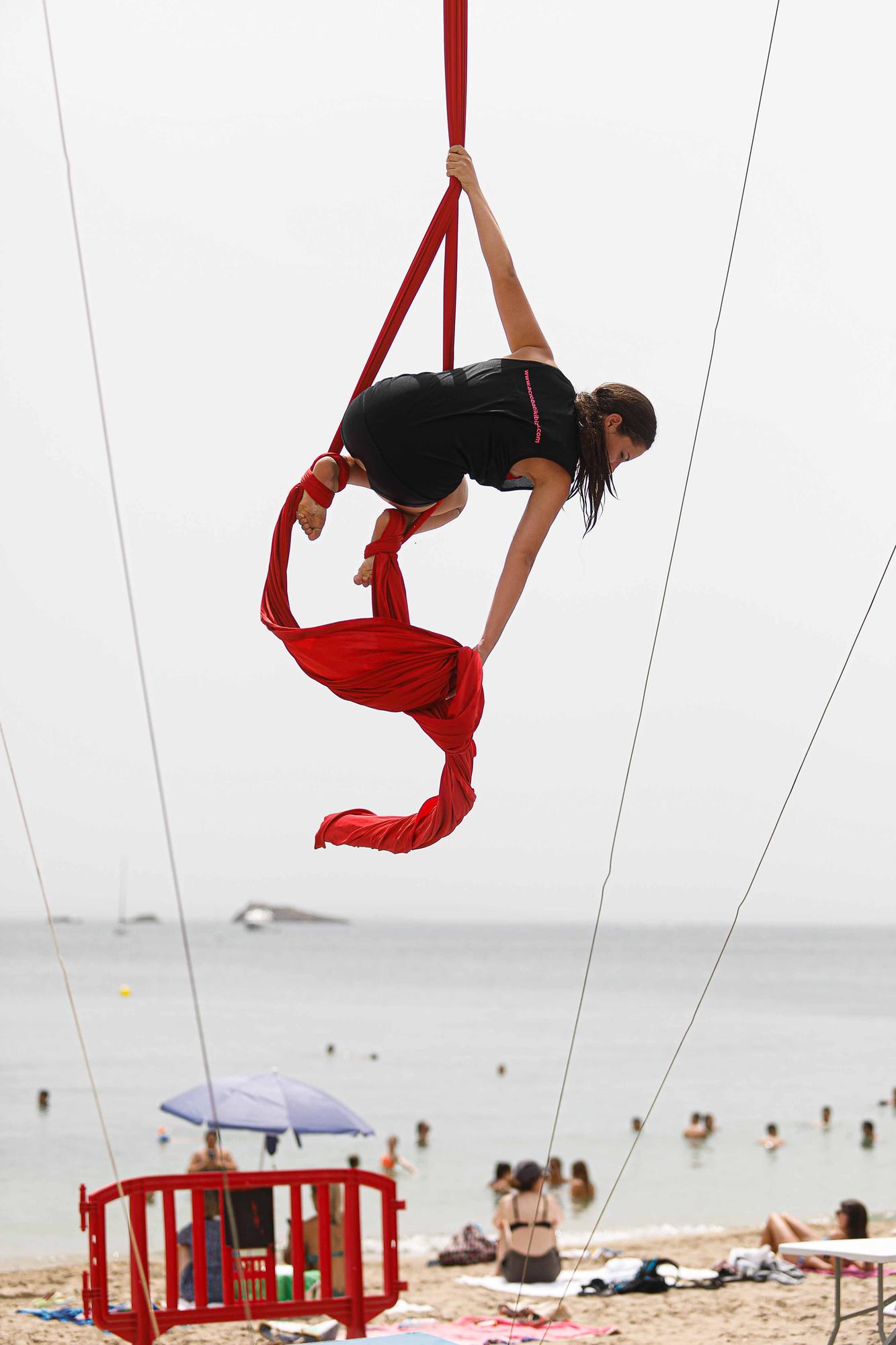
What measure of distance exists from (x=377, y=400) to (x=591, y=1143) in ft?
68.2

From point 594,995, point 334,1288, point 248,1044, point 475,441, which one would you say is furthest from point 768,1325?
point 594,995

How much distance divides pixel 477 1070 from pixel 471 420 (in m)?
30.5

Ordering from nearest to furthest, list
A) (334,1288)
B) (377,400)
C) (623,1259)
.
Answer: (377,400), (334,1288), (623,1259)

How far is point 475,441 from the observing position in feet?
10.3

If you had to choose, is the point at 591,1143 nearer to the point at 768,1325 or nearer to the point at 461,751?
the point at 768,1325

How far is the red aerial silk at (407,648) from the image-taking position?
10.4 ft

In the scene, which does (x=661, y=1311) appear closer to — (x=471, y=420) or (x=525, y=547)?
(x=525, y=547)

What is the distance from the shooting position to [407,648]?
3.15 meters

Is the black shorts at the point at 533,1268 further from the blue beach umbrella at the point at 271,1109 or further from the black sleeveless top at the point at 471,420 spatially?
the black sleeveless top at the point at 471,420

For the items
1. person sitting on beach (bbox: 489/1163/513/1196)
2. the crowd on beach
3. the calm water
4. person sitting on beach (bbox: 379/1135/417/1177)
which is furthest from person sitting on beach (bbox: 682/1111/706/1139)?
the crowd on beach

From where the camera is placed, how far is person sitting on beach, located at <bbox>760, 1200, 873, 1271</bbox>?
28.8 feet

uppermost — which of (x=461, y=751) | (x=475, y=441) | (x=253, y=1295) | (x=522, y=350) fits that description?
(x=522, y=350)

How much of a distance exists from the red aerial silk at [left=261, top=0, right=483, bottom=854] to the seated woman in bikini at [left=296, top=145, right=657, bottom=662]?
0.10 meters

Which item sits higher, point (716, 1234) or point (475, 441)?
point (475, 441)
